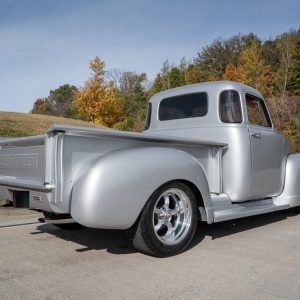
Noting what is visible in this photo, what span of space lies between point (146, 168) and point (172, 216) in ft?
2.55

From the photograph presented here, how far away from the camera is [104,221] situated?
379 centimetres

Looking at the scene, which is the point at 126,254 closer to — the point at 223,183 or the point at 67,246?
the point at 67,246

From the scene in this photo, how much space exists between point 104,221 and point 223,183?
2.00m

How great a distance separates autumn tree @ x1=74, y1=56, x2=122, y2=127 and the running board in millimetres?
33405

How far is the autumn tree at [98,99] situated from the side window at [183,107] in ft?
106

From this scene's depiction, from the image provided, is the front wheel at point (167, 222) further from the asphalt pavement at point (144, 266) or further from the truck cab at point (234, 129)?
the truck cab at point (234, 129)

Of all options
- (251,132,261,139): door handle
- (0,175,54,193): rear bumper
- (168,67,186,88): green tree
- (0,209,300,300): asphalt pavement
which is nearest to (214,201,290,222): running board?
(0,209,300,300): asphalt pavement

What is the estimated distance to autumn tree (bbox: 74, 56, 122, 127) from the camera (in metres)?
38.4

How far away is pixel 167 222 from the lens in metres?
4.45

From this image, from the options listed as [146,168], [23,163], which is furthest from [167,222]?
[23,163]

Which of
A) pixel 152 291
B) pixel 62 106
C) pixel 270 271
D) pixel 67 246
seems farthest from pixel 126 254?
pixel 62 106

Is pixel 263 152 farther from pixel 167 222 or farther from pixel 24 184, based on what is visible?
pixel 24 184

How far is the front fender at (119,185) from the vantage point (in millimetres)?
3721

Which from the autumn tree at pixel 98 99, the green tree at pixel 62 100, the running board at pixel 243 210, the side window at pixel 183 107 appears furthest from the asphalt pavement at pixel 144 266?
the green tree at pixel 62 100
